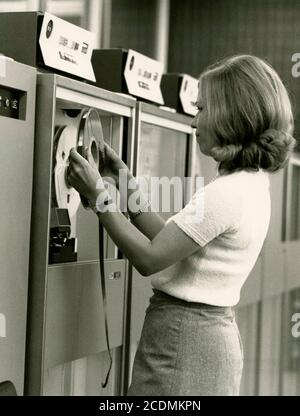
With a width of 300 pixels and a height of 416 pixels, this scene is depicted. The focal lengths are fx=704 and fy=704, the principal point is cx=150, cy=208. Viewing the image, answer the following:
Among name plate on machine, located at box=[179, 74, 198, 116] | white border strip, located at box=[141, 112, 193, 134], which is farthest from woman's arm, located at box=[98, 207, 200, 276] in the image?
name plate on machine, located at box=[179, 74, 198, 116]

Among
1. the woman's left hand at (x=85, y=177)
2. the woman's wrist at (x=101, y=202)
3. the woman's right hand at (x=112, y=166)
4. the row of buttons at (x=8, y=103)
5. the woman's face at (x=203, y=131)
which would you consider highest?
the row of buttons at (x=8, y=103)

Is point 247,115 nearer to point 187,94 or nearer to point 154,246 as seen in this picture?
point 154,246

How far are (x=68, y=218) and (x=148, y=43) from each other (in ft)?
10.1

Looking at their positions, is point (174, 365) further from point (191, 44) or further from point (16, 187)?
point (191, 44)

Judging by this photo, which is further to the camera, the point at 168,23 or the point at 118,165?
the point at 168,23

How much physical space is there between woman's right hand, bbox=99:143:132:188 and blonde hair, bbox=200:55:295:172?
38 centimetres

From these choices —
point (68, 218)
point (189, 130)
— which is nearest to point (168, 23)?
point (189, 130)

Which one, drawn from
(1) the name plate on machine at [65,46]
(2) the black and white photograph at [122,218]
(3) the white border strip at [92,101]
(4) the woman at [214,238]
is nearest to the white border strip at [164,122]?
(2) the black and white photograph at [122,218]

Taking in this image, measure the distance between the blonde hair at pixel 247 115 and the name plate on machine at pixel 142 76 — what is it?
0.83 meters

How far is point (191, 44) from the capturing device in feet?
15.7

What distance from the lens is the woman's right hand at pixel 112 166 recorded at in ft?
6.05

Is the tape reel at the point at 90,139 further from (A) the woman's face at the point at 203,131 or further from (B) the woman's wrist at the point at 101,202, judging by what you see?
(A) the woman's face at the point at 203,131

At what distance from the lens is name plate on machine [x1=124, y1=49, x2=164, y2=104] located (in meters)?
2.34

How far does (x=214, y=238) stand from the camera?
4.94ft
